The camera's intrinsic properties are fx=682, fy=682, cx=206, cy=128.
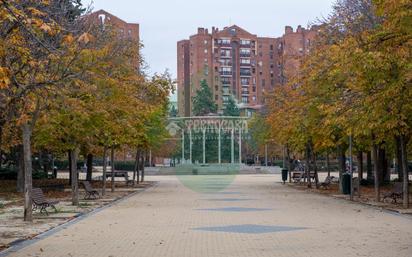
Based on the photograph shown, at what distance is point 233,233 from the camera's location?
1609cm

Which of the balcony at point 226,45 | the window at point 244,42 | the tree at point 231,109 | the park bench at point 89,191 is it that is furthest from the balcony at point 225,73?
the park bench at point 89,191

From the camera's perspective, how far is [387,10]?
1594 cm

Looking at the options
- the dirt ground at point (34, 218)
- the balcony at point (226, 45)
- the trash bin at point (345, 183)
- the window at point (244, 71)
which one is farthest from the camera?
the window at point (244, 71)

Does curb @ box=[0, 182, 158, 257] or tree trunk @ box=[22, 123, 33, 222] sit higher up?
tree trunk @ box=[22, 123, 33, 222]

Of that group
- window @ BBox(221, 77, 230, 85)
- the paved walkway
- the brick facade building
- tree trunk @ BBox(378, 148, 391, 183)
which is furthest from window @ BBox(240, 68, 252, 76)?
the paved walkway

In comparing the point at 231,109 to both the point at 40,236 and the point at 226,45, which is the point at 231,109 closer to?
the point at 226,45

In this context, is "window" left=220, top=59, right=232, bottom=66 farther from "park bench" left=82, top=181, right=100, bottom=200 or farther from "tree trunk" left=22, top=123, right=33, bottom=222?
"tree trunk" left=22, top=123, right=33, bottom=222

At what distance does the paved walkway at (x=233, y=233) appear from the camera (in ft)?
42.5

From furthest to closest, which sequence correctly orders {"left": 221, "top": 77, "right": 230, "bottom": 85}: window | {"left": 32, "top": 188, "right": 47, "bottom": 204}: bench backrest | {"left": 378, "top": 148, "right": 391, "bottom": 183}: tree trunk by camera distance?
{"left": 221, "top": 77, "right": 230, "bottom": 85}: window → {"left": 378, "top": 148, "right": 391, "bottom": 183}: tree trunk → {"left": 32, "top": 188, "right": 47, "bottom": 204}: bench backrest

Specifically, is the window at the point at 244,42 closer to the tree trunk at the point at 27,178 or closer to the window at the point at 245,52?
the window at the point at 245,52

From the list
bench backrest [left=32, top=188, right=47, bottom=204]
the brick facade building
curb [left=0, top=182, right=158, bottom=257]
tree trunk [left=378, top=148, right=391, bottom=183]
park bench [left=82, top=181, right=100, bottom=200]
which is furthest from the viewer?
the brick facade building

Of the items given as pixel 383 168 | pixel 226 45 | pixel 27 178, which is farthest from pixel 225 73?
pixel 27 178

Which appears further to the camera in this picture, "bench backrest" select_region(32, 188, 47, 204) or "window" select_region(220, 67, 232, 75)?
"window" select_region(220, 67, 232, 75)

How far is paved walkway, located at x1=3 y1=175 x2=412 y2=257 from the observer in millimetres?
12969
